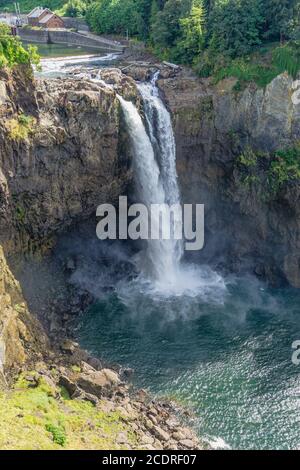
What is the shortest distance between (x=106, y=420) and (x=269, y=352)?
13.6 m

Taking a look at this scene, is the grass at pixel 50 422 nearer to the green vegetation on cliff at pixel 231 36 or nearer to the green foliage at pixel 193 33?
the green vegetation on cliff at pixel 231 36

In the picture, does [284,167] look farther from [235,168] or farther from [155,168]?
[155,168]

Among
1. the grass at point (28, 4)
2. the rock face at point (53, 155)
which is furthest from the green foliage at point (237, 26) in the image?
the grass at point (28, 4)

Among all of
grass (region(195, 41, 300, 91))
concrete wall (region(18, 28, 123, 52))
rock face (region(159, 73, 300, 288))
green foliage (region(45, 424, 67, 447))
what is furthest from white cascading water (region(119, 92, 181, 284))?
concrete wall (region(18, 28, 123, 52))

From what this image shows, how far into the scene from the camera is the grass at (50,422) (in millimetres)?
23781

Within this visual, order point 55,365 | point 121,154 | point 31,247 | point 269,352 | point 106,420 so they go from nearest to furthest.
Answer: point 106,420 → point 55,365 → point 269,352 → point 31,247 → point 121,154

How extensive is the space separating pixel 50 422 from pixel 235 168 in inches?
1127

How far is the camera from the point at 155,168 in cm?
4462

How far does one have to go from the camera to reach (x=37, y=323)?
Answer: 1439 inches

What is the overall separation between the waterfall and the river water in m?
0.09

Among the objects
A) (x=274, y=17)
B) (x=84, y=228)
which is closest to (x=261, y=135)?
(x=274, y=17)

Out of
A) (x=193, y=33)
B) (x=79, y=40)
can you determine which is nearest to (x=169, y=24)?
(x=193, y=33)

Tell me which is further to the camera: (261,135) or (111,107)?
(261,135)

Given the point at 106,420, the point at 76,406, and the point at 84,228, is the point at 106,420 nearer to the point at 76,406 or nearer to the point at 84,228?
the point at 76,406
